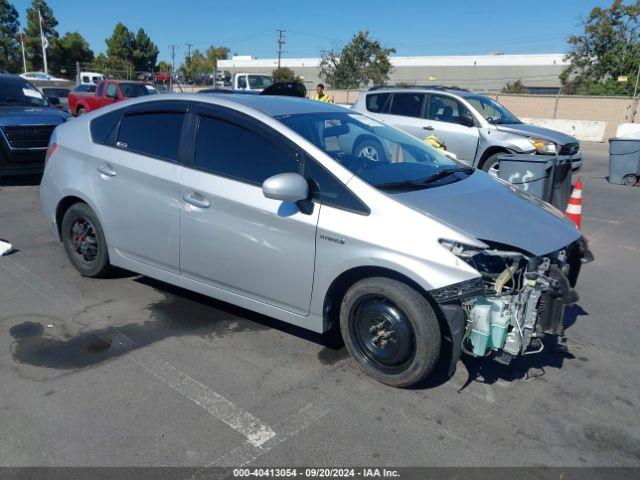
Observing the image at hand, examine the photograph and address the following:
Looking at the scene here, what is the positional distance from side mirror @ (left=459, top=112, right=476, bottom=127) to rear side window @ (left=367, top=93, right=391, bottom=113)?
1.74m

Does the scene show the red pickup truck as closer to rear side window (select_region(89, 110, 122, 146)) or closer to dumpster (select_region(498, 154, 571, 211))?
rear side window (select_region(89, 110, 122, 146))

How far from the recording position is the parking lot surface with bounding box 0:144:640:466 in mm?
2826

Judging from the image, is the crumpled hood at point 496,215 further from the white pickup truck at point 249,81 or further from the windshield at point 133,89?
the white pickup truck at point 249,81

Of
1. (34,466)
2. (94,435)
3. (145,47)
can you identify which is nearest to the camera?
(34,466)

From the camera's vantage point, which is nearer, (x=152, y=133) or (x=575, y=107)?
(x=152, y=133)

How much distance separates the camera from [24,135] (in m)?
9.10

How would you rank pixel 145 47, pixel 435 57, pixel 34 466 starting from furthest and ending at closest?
1. pixel 145 47
2. pixel 435 57
3. pixel 34 466

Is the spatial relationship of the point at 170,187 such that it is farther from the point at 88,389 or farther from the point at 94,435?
the point at 94,435

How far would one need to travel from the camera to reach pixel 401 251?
317 centimetres

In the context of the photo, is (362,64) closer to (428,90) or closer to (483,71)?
(483,71)

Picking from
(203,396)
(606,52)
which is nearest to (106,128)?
(203,396)

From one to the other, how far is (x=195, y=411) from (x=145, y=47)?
8543 centimetres

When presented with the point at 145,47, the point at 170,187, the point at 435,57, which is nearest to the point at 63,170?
the point at 170,187

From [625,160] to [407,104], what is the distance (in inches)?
201
